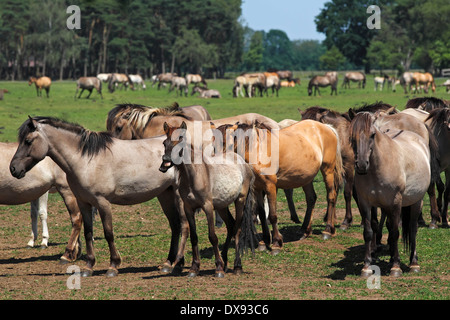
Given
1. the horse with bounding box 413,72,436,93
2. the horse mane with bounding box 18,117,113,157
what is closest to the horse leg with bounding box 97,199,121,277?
the horse mane with bounding box 18,117,113,157

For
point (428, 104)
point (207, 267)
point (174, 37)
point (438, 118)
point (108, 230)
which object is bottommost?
point (207, 267)

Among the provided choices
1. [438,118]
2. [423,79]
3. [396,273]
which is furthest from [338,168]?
[423,79]

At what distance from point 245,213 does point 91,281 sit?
236cm

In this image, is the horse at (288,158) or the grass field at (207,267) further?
the horse at (288,158)

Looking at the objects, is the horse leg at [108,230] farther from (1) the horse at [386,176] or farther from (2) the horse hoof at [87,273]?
(1) the horse at [386,176]

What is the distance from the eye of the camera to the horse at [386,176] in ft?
29.4

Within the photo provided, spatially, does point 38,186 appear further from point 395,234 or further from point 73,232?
point 395,234

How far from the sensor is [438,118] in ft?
43.4

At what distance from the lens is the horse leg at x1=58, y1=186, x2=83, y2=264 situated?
10688mm

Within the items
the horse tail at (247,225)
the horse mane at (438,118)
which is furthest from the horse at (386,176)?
the horse mane at (438,118)

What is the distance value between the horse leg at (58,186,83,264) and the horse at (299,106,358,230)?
503cm

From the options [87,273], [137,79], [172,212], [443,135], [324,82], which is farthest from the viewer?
[137,79]

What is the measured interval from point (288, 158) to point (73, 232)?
3.85 metres

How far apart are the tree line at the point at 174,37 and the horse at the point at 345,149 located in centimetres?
6782
